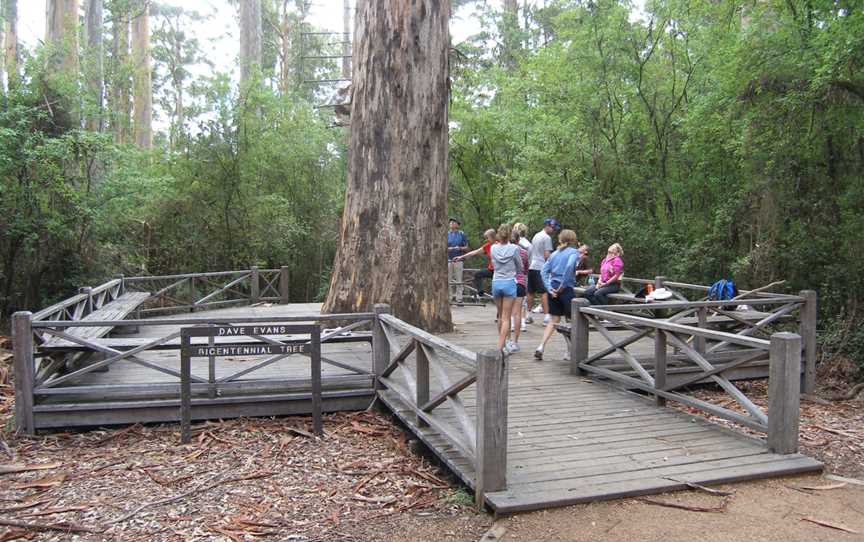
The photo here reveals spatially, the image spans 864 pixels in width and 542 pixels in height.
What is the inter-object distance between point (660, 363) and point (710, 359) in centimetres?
191

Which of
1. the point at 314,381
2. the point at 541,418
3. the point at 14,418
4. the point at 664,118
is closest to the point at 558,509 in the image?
the point at 541,418

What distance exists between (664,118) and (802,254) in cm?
548

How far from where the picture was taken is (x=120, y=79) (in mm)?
20500

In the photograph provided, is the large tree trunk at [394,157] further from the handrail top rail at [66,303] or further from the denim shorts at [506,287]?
the handrail top rail at [66,303]

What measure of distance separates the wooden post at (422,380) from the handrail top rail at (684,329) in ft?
7.50

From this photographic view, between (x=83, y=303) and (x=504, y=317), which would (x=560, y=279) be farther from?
(x=83, y=303)

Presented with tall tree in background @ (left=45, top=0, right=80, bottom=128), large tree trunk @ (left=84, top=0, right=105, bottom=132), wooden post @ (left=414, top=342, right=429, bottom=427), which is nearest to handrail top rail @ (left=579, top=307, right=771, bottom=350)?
wooden post @ (left=414, top=342, right=429, bottom=427)

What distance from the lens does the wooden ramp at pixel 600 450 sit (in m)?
4.34

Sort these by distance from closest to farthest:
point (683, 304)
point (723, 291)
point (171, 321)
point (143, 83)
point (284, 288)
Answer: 1. point (171, 321)
2. point (683, 304)
3. point (723, 291)
4. point (284, 288)
5. point (143, 83)

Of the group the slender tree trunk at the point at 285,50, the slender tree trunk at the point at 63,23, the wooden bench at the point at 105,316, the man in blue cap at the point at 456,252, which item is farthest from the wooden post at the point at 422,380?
the slender tree trunk at the point at 285,50

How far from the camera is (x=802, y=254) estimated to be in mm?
11289

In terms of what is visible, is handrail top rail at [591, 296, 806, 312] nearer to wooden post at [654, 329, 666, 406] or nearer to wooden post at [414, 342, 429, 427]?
wooden post at [654, 329, 666, 406]

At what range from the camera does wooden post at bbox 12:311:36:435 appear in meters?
5.87

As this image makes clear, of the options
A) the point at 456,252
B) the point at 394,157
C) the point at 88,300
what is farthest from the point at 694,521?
the point at 456,252
